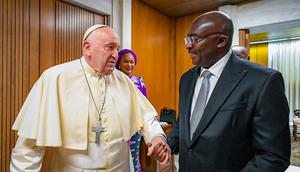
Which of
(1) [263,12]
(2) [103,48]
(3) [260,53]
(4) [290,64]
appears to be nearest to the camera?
(2) [103,48]

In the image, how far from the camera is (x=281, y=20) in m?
3.02

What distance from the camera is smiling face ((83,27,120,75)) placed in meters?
1.28

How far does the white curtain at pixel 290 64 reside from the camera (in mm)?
7031

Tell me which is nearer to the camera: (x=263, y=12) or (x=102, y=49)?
(x=102, y=49)

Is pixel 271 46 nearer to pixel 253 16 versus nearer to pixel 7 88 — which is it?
pixel 253 16

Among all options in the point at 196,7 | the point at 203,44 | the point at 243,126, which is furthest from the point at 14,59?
the point at 196,7

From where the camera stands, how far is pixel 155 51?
12.0ft

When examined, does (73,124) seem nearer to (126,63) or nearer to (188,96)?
(188,96)

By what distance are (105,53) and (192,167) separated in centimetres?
77

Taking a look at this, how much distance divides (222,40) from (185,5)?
2643 millimetres

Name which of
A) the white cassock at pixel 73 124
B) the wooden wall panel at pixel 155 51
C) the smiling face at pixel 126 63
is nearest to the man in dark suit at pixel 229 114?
the white cassock at pixel 73 124

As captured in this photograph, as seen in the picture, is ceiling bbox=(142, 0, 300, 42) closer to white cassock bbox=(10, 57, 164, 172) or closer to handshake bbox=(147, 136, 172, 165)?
white cassock bbox=(10, 57, 164, 172)

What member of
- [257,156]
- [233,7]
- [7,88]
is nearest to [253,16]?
[233,7]

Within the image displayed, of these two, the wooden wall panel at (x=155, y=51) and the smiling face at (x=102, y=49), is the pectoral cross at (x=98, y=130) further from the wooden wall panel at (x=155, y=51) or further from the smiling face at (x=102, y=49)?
the wooden wall panel at (x=155, y=51)
